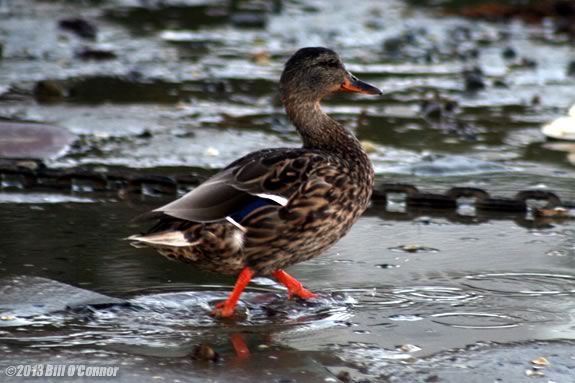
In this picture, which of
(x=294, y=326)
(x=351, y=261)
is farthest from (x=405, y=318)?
(x=351, y=261)

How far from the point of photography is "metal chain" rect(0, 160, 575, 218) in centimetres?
713

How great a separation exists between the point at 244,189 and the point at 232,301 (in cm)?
50

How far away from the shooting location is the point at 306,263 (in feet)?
21.0

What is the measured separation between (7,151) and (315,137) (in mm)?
2821

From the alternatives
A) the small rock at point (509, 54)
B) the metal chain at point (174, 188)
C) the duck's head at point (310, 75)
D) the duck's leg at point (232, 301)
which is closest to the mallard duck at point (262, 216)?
the duck's leg at point (232, 301)

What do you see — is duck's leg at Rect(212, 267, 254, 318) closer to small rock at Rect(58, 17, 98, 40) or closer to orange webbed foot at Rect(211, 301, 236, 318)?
orange webbed foot at Rect(211, 301, 236, 318)

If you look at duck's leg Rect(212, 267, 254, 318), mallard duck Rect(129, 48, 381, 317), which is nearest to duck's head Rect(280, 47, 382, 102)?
mallard duck Rect(129, 48, 381, 317)

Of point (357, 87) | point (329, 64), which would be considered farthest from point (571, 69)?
point (329, 64)

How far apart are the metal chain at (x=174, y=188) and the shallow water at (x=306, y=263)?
0.10 metres

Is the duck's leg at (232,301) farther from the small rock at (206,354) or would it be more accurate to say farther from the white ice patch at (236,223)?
the small rock at (206,354)

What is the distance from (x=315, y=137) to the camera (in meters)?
6.26

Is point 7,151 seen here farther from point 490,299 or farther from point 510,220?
point 490,299

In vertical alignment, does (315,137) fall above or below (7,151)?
above

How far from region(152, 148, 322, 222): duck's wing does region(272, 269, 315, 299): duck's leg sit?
0.37 meters
